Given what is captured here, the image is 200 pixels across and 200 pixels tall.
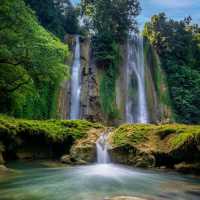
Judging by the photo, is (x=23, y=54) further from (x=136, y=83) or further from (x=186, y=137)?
(x=136, y=83)

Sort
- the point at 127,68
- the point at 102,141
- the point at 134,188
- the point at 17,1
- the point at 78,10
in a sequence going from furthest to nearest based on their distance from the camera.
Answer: the point at 78,10
the point at 127,68
the point at 102,141
the point at 17,1
the point at 134,188

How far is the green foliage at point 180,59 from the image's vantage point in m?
37.8

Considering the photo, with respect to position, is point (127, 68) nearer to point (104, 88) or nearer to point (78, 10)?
point (104, 88)

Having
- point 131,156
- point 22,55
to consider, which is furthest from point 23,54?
point 131,156

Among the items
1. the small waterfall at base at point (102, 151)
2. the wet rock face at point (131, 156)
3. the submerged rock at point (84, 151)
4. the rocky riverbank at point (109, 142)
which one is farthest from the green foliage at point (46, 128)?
the wet rock face at point (131, 156)

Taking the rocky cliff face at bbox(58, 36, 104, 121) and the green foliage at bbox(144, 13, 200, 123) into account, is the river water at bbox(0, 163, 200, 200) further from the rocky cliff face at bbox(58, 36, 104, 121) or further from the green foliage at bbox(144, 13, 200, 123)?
the green foliage at bbox(144, 13, 200, 123)

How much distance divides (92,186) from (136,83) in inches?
1026

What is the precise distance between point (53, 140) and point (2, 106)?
13.9 feet

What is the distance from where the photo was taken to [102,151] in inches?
749

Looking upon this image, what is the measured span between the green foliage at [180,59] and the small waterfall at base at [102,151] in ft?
62.8

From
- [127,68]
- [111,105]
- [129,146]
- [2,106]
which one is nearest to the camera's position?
[129,146]

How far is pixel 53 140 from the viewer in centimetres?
1992

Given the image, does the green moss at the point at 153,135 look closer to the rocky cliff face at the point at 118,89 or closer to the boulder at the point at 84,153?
the boulder at the point at 84,153

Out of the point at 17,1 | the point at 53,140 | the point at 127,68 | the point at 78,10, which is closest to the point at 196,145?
the point at 53,140
